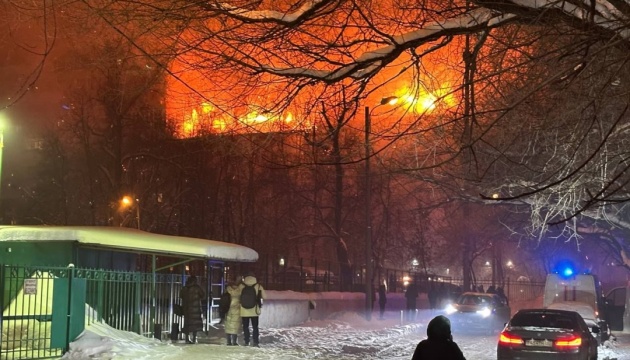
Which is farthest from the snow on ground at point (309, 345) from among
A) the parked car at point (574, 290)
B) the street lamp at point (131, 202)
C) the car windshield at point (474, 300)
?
the street lamp at point (131, 202)

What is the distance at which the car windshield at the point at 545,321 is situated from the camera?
14414 mm

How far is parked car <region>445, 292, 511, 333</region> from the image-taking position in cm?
2356

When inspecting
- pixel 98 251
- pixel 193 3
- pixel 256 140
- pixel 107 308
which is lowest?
pixel 107 308

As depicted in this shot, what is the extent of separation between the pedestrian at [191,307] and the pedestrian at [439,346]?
11764mm

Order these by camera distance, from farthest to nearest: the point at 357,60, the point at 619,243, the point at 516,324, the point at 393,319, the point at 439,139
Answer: the point at 393,319, the point at 619,243, the point at 516,324, the point at 439,139, the point at 357,60

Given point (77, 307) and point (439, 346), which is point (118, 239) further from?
point (439, 346)

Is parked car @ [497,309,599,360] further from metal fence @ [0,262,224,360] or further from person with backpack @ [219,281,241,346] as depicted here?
metal fence @ [0,262,224,360]

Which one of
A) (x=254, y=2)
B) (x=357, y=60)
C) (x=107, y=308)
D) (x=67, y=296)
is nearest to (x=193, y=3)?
(x=254, y=2)

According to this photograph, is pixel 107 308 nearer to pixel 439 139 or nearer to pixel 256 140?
pixel 256 140

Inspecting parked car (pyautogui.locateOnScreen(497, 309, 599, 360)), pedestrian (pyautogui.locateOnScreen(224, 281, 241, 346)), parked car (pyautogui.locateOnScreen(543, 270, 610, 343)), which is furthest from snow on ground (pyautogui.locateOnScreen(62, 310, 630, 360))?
parked car (pyautogui.locateOnScreen(497, 309, 599, 360))

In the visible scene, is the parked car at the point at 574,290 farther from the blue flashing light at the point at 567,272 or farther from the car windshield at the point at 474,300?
the car windshield at the point at 474,300

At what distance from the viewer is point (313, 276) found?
32562mm

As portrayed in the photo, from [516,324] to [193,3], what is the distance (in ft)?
32.8

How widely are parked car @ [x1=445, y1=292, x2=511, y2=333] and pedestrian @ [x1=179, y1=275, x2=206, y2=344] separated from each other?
975 centimetres
